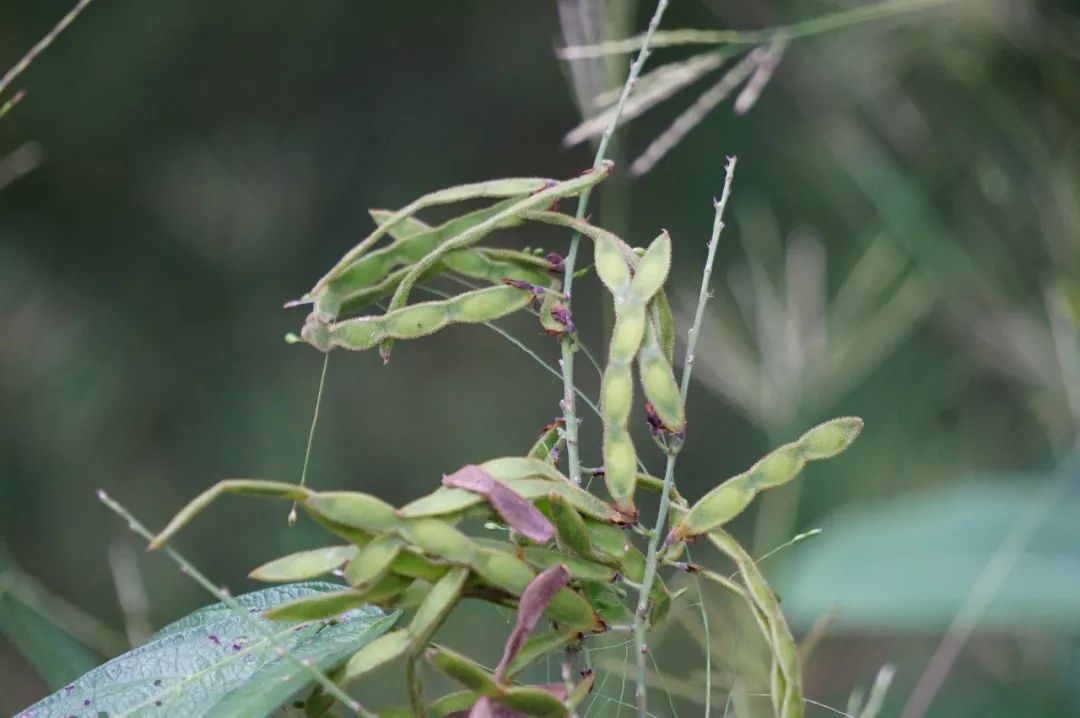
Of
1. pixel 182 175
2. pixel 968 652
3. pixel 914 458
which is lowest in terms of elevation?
pixel 968 652

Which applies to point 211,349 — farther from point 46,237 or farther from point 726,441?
point 726,441

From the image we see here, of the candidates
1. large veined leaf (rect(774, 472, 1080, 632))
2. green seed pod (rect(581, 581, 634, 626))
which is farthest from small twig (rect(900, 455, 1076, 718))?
green seed pod (rect(581, 581, 634, 626))

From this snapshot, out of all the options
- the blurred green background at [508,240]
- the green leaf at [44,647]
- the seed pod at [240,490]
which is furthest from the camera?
the blurred green background at [508,240]

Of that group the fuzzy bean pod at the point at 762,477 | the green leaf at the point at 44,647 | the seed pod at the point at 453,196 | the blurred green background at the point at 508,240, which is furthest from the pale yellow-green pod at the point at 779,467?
the blurred green background at the point at 508,240

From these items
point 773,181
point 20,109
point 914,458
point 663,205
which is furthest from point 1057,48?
point 20,109

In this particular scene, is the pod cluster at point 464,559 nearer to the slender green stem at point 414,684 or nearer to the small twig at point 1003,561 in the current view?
the slender green stem at point 414,684

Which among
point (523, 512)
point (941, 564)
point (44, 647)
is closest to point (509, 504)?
point (523, 512)
